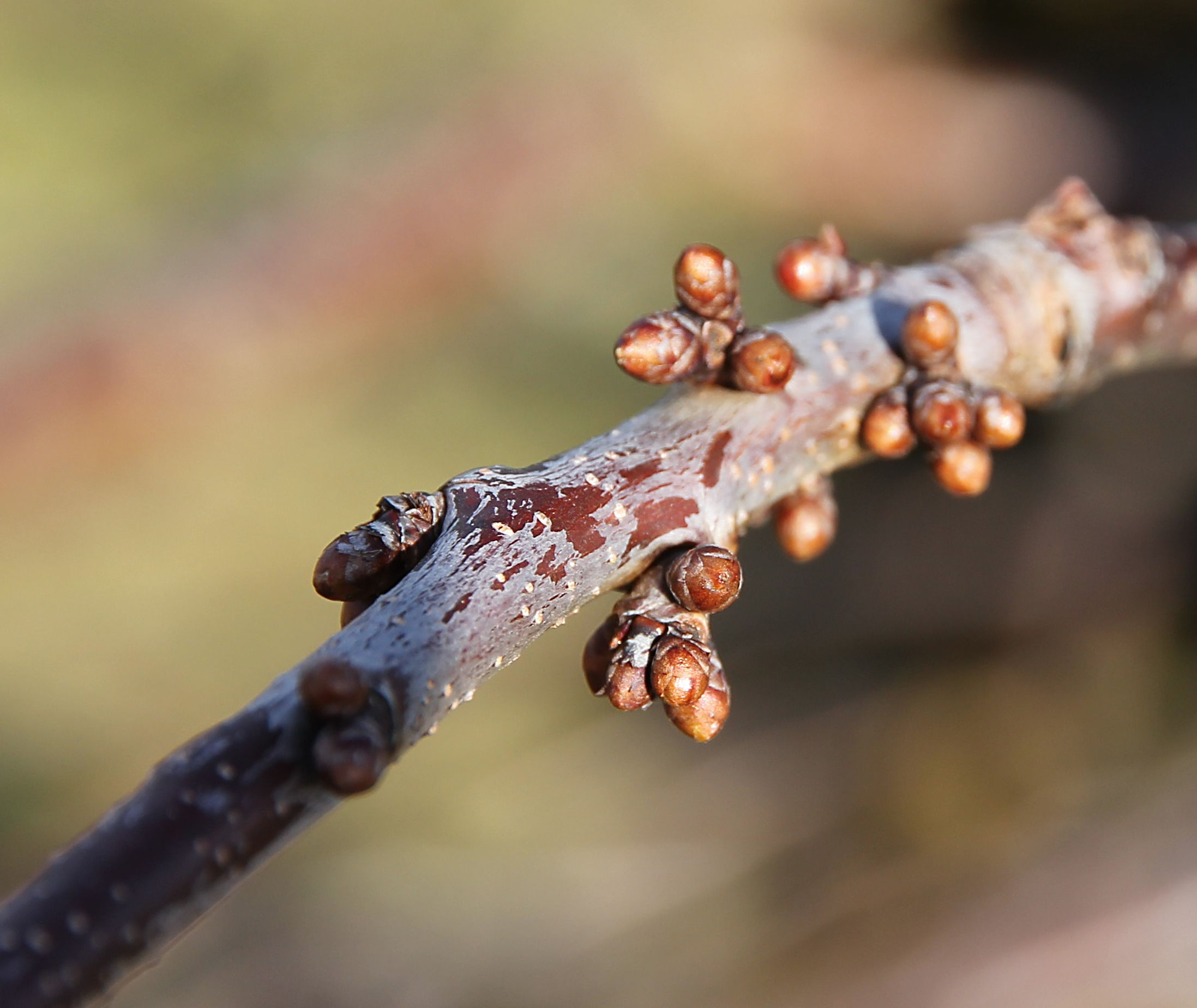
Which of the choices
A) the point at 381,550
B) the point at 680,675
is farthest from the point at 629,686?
the point at 381,550

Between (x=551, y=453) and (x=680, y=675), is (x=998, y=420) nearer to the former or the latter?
(x=680, y=675)

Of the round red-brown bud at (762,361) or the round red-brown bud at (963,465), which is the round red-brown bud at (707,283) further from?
the round red-brown bud at (963,465)

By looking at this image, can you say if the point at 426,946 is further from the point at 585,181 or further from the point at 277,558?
the point at 585,181

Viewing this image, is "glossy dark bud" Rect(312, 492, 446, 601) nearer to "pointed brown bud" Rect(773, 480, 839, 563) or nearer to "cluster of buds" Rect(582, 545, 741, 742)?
"cluster of buds" Rect(582, 545, 741, 742)

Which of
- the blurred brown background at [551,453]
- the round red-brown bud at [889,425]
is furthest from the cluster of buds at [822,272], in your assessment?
the blurred brown background at [551,453]

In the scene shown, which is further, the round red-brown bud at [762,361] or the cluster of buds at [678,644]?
the round red-brown bud at [762,361]

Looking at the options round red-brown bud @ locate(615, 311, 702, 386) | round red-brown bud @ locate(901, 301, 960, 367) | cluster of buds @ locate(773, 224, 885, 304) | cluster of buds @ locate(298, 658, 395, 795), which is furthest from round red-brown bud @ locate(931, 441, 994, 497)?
cluster of buds @ locate(298, 658, 395, 795)

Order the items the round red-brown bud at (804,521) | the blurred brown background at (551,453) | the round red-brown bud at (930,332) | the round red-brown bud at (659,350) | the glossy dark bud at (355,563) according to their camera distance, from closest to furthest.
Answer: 1. the glossy dark bud at (355,563)
2. the round red-brown bud at (659,350)
3. the round red-brown bud at (930,332)
4. the round red-brown bud at (804,521)
5. the blurred brown background at (551,453)
